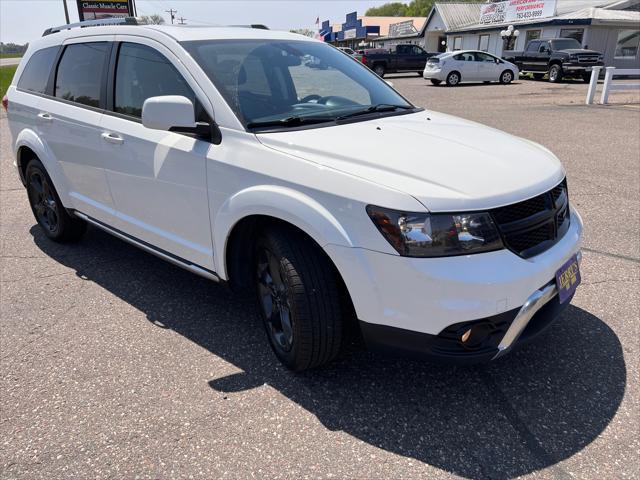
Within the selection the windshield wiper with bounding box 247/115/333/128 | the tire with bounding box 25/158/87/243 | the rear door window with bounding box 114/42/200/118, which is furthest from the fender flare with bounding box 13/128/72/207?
the windshield wiper with bounding box 247/115/333/128

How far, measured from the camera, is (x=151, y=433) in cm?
252

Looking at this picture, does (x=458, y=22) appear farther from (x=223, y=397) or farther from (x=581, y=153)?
(x=223, y=397)

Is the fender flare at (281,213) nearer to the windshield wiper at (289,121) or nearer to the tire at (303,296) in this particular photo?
the tire at (303,296)

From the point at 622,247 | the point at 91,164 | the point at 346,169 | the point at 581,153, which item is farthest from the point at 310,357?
the point at 581,153

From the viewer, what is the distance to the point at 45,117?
4.30 meters

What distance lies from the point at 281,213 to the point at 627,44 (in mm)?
34684

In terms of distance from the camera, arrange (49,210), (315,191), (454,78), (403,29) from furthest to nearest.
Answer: (403,29) < (454,78) < (49,210) < (315,191)

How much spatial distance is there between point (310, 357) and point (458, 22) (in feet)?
155

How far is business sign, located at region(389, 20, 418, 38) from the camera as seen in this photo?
54500 millimetres

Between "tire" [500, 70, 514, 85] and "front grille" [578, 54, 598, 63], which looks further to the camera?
"tire" [500, 70, 514, 85]

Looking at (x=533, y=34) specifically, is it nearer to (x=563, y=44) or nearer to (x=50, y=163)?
(x=563, y=44)

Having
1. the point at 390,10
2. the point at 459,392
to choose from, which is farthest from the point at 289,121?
the point at 390,10

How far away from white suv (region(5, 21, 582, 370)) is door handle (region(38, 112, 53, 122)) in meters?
0.20

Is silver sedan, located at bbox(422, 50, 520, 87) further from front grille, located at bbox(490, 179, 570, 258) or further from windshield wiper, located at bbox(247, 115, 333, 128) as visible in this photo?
front grille, located at bbox(490, 179, 570, 258)
